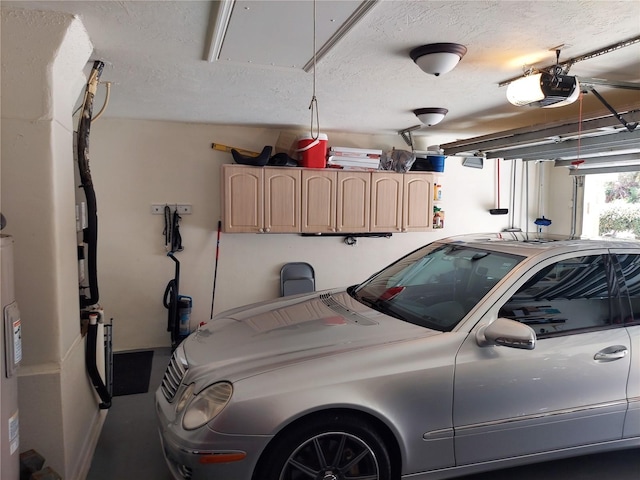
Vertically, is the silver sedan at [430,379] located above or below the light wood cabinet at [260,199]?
below

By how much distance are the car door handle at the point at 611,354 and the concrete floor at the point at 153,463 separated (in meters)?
0.71

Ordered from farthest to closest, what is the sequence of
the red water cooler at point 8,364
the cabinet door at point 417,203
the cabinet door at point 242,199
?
the cabinet door at point 417,203 < the cabinet door at point 242,199 < the red water cooler at point 8,364

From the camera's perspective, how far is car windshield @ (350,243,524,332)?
2150 mm

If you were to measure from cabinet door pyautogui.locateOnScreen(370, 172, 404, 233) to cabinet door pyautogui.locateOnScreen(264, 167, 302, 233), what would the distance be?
0.87 meters

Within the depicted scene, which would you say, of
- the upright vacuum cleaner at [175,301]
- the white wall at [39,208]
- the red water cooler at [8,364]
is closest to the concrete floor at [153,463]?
the white wall at [39,208]

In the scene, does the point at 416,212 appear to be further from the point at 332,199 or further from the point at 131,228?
the point at 131,228

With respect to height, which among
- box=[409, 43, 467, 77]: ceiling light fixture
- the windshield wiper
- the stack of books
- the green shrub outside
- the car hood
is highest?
box=[409, 43, 467, 77]: ceiling light fixture

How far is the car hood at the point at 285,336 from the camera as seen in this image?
6.09 feet

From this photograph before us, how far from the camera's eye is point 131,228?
429cm

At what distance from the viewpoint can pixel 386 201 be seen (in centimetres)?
468

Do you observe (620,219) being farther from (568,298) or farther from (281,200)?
(281,200)

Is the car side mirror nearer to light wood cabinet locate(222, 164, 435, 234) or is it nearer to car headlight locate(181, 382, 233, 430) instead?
car headlight locate(181, 382, 233, 430)

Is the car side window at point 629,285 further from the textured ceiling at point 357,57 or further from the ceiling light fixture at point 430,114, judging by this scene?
the ceiling light fixture at point 430,114

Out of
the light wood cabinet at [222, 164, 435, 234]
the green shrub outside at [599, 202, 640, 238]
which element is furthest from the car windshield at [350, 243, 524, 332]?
the green shrub outside at [599, 202, 640, 238]
